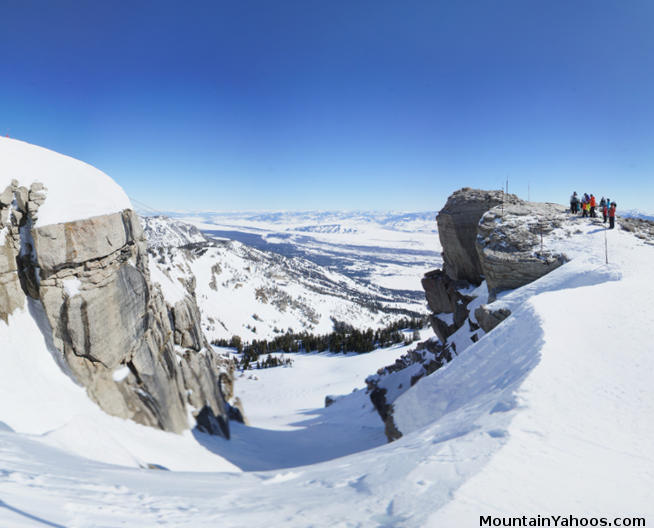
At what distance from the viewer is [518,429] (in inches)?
234

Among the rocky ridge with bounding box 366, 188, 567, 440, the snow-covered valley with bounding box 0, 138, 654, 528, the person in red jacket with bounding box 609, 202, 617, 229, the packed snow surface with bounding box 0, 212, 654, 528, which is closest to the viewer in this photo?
the packed snow surface with bounding box 0, 212, 654, 528

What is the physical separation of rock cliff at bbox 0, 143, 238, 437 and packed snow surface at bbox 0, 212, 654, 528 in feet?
4.05

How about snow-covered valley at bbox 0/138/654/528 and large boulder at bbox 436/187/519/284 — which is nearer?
snow-covered valley at bbox 0/138/654/528

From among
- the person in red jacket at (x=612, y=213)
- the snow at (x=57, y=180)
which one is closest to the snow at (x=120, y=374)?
the snow at (x=57, y=180)

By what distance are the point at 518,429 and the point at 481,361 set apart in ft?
19.4

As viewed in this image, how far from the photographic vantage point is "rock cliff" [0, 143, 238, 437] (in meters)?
14.9

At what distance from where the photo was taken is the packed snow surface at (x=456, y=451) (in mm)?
4461

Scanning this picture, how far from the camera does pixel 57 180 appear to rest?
16.2 meters

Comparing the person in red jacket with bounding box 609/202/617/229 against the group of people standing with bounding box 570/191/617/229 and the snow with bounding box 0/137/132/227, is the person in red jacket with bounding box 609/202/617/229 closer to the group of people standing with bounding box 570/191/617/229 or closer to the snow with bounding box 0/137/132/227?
the group of people standing with bounding box 570/191/617/229

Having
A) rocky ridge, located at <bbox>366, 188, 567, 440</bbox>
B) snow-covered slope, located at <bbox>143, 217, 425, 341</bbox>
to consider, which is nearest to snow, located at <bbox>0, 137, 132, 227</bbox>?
rocky ridge, located at <bbox>366, 188, 567, 440</bbox>

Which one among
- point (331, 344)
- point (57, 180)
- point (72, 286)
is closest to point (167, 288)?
point (72, 286)

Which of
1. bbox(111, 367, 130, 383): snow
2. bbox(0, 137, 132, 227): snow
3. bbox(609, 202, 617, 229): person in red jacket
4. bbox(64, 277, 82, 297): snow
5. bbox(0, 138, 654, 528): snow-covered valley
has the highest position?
bbox(0, 137, 132, 227): snow

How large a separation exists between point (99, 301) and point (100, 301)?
Result: 0.06 metres

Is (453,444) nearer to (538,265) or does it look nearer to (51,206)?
(538,265)
